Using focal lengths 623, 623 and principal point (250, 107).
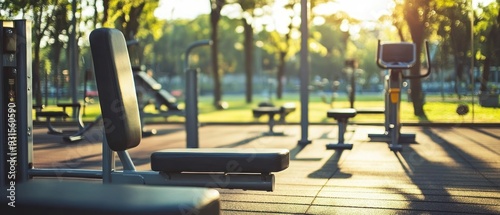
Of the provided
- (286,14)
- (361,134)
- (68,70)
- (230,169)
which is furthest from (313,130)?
(286,14)

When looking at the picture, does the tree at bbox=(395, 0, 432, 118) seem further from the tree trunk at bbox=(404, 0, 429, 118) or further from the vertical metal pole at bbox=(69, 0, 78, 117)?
the vertical metal pole at bbox=(69, 0, 78, 117)

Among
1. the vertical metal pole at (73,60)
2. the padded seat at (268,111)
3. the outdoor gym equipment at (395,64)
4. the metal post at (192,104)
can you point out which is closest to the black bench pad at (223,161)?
the vertical metal pole at (73,60)

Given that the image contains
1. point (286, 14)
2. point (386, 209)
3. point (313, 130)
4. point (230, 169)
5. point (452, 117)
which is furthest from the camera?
point (286, 14)

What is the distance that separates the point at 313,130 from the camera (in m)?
10.5

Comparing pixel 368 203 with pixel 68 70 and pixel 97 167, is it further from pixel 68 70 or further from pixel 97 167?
pixel 68 70

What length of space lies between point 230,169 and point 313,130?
7786 millimetres

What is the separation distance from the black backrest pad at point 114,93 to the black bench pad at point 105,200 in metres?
0.81

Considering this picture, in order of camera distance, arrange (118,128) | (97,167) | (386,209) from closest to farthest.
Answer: (118,128) < (386,209) < (97,167)

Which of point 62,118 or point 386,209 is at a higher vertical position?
point 62,118

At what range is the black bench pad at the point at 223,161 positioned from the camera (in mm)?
2691

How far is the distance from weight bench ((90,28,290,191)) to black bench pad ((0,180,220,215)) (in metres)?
0.84

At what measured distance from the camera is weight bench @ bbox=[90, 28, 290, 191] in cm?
258

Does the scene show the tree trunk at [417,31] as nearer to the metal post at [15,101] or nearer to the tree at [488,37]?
the tree at [488,37]

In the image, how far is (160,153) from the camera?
9.50 feet
